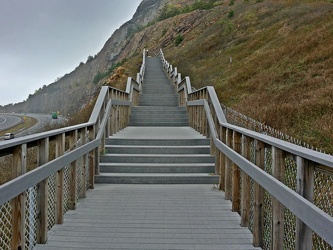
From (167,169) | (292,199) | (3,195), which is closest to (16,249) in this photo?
(3,195)

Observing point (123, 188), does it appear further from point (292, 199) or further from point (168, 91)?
point (168, 91)

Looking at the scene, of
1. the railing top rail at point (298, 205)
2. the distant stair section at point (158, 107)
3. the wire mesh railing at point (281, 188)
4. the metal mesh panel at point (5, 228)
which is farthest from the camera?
the distant stair section at point (158, 107)

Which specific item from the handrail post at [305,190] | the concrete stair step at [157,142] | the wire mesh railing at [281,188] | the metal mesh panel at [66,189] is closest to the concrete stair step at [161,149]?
the concrete stair step at [157,142]

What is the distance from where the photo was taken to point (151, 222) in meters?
4.14

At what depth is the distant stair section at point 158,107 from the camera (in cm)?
1109

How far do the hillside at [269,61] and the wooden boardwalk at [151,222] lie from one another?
2.98 metres

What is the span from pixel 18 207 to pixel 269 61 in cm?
1540

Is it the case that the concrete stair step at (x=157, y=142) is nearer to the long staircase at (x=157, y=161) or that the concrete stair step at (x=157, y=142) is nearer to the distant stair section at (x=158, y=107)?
the long staircase at (x=157, y=161)

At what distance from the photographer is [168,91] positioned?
18.2m

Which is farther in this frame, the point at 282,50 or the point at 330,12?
the point at 330,12

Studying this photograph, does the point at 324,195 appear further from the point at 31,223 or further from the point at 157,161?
the point at 157,161

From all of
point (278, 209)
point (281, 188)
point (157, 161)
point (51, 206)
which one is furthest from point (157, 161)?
point (281, 188)

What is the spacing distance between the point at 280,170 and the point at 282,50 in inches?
607

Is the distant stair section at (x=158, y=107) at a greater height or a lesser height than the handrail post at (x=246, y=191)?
greater
